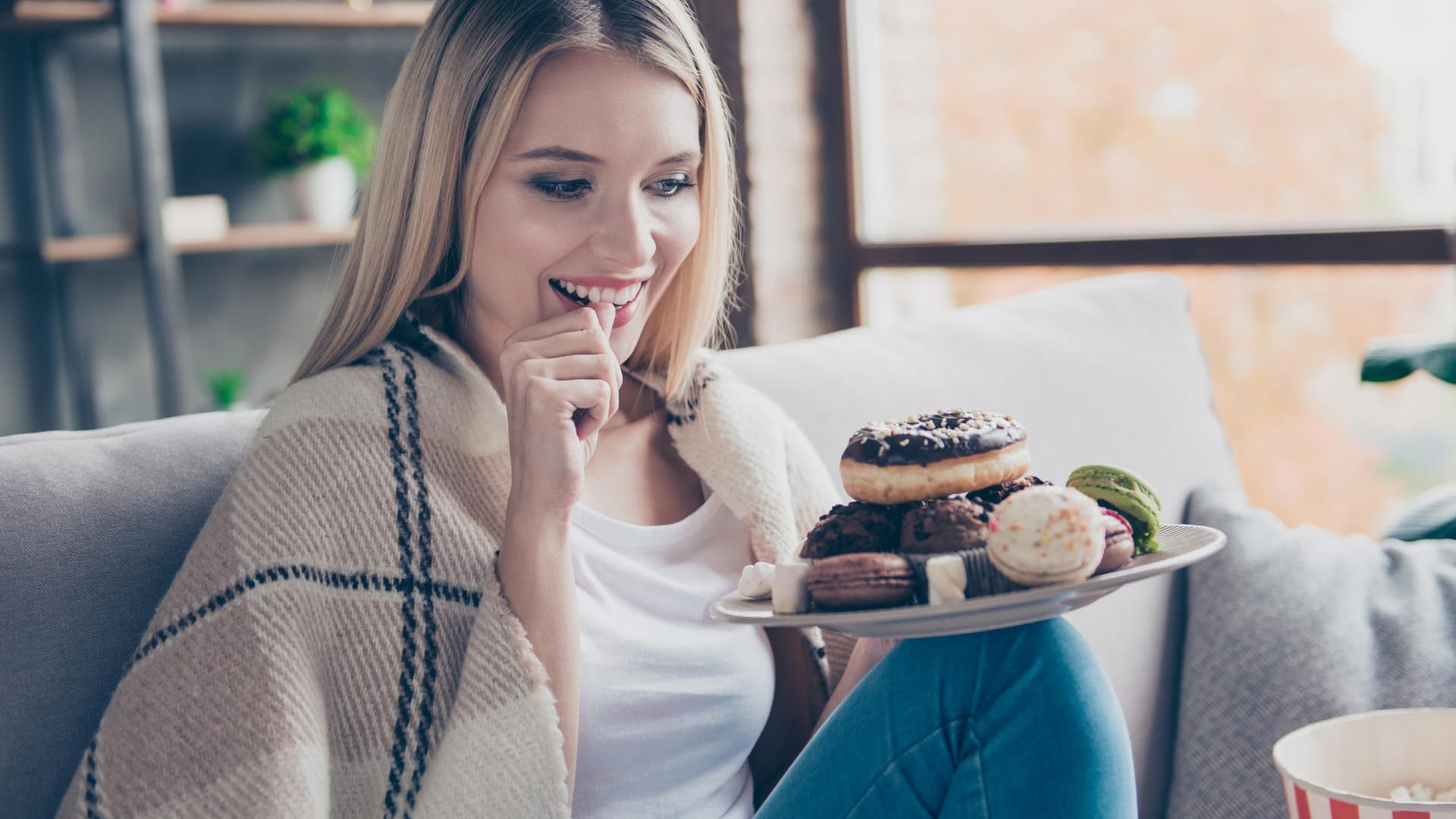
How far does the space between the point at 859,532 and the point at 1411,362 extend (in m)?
1.08

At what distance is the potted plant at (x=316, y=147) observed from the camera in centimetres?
338

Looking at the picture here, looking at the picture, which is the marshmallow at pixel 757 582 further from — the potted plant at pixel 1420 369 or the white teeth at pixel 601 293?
the potted plant at pixel 1420 369

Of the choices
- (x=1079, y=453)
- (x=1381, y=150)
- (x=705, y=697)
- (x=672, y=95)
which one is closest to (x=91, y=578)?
(x=705, y=697)

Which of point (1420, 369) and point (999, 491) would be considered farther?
point (1420, 369)

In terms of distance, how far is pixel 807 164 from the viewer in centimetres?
357

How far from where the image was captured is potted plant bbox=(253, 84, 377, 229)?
3.38 metres

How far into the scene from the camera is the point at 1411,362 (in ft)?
5.52

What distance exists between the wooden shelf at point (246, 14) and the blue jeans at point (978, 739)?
237 centimetres

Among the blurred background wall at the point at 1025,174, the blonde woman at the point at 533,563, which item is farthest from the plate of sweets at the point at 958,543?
the blurred background wall at the point at 1025,174

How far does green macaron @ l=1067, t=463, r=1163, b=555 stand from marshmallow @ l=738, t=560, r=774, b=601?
0.81ft

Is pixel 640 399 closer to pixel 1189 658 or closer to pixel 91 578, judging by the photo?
pixel 91 578

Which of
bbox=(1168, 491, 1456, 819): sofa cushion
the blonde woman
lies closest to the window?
bbox=(1168, 491, 1456, 819): sofa cushion

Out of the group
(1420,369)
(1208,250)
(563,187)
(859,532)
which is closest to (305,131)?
(1208,250)

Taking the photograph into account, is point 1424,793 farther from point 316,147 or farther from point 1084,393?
point 316,147
